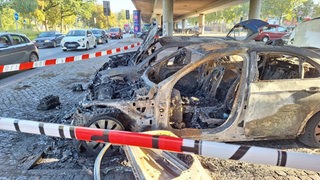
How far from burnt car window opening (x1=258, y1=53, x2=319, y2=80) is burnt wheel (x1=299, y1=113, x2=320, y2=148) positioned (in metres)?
0.72

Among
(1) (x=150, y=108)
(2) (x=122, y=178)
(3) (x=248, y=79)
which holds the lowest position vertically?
(2) (x=122, y=178)

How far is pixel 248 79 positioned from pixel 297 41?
7.59m

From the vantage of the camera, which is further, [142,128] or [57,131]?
[142,128]

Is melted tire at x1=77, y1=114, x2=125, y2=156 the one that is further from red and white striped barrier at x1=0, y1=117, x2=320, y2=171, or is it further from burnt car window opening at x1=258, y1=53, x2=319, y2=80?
burnt car window opening at x1=258, y1=53, x2=319, y2=80

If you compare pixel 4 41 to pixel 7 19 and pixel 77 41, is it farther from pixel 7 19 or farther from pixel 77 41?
pixel 7 19

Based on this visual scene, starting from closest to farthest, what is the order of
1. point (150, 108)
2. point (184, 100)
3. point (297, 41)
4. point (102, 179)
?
point (102, 179) < point (150, 108) < point (184, 100) < point (297, 41)

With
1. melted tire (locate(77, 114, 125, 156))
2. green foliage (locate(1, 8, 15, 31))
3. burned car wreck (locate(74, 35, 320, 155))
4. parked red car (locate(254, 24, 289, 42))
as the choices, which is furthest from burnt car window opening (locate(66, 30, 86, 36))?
green foliage (locate(1, 8, 15, 31))

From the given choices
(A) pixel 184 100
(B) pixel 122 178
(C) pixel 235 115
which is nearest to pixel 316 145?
(C) pixel 235 115

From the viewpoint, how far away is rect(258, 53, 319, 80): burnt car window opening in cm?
433

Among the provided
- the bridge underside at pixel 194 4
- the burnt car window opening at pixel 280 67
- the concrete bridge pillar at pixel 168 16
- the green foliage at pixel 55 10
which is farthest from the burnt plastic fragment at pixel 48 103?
the green foliage at pixel 55 10

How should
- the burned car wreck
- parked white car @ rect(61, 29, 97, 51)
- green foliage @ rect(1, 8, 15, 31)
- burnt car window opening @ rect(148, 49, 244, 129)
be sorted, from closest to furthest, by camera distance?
the burned car wreck → burnt car window opening @ rect(148, 49, 244, 129) → parked white car @ rect(61, 29, 97, 51) → green foliage @ rect(1, 8, 15, 31)

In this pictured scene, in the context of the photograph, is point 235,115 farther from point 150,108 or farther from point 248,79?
point 150,108

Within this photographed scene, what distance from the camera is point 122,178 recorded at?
11.1 ft

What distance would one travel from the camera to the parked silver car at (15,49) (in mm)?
9688
